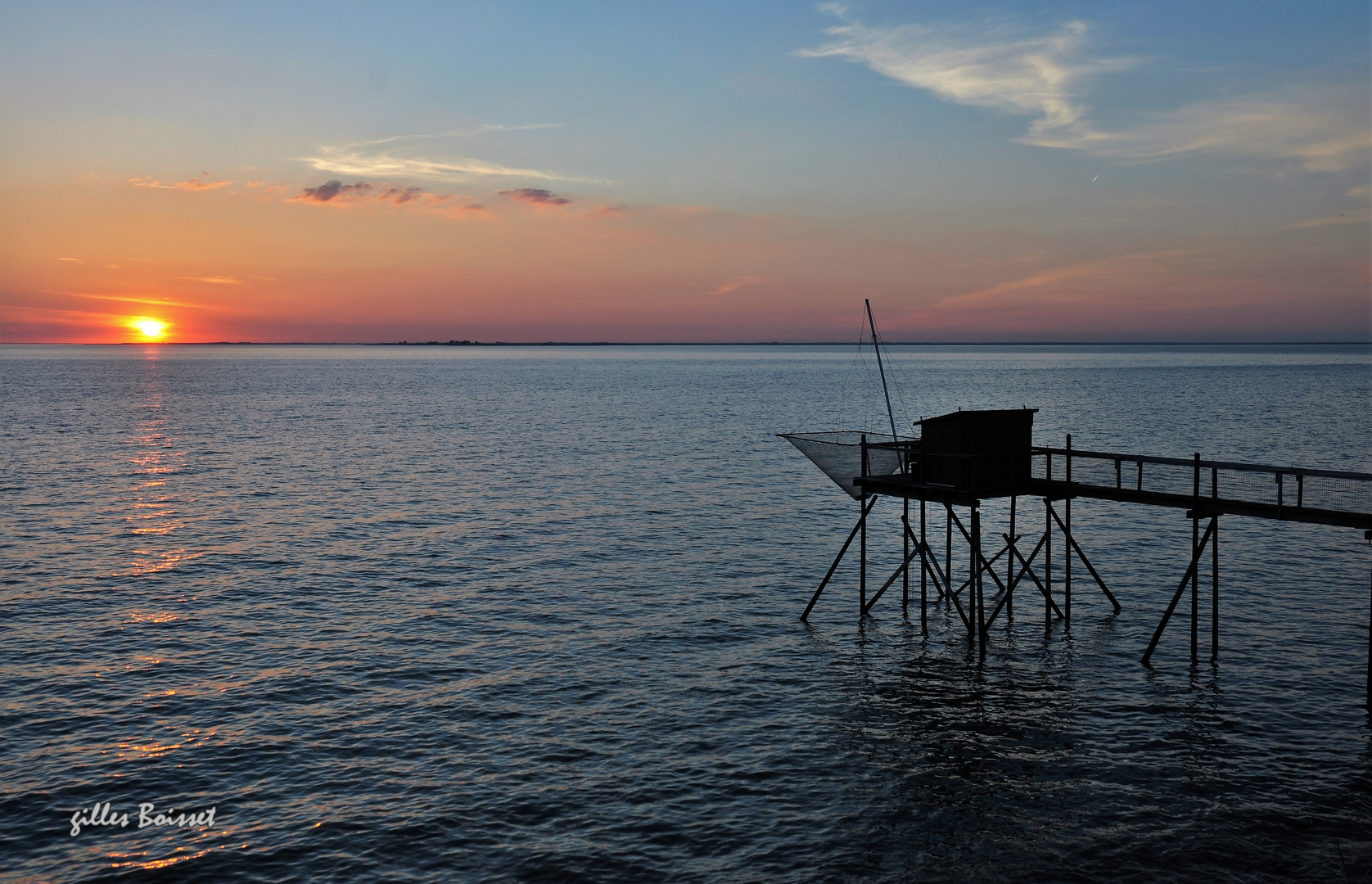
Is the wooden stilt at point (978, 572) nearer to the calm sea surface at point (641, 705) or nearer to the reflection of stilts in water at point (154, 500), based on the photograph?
the calm sea surface at point (641, 705)

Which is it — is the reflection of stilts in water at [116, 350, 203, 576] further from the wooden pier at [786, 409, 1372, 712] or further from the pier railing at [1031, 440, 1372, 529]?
the pier railing at [1031, 440, 1372, 529]

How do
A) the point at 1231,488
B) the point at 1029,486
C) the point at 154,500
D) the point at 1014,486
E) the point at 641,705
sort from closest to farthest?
1. the point at 641,705
2. the point at 1231,488
3. the point at 1014,486
4. the point at 1029,486
5. the point at 154,500

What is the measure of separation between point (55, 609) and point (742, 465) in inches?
2003

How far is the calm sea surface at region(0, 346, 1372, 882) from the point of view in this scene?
19453mm

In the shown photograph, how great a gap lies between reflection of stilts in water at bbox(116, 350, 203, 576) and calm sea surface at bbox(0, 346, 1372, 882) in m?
0.54

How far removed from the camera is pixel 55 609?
35.8 m
